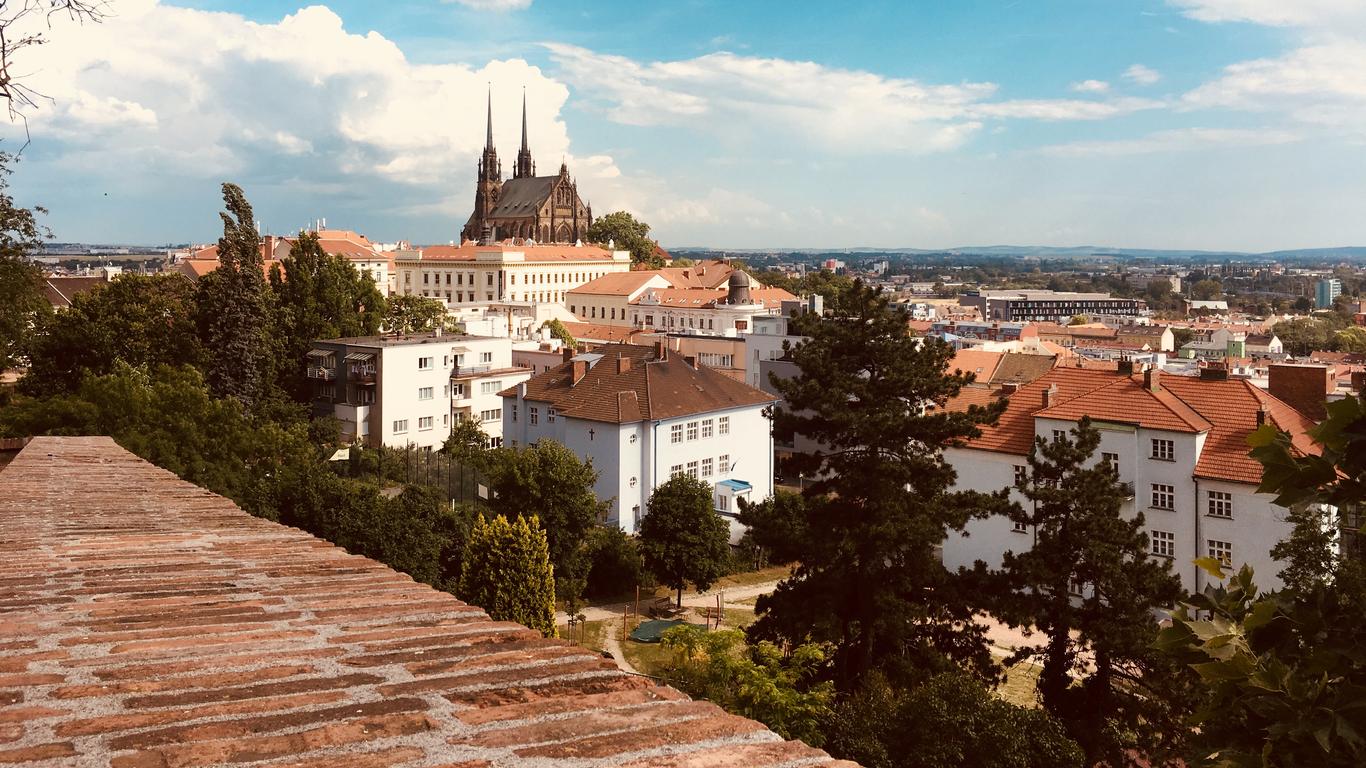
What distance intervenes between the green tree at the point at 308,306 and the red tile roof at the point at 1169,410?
35.8 metres

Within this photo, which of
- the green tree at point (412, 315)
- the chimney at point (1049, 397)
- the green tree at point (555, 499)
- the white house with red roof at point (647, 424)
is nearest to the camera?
the green tree at point (555, 499)

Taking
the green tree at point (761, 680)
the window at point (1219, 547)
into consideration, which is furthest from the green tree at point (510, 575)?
the window at point (1219, 547)

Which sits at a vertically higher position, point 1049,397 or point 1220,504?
point 1049,397

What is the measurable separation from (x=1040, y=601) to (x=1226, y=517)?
39.6ft

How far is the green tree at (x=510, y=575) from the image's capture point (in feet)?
88.2

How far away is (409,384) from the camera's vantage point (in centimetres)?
5197

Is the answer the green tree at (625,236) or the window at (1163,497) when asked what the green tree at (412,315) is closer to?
the window at (1163,497)

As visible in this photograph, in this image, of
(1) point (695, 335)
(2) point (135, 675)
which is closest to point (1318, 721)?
(2) point (135, 675)

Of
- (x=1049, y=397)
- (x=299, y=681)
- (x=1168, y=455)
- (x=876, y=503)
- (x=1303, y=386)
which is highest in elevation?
(x=299, y=681)

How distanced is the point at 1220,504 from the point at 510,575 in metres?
20.4

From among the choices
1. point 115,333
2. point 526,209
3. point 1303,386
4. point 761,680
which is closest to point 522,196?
point 526,209

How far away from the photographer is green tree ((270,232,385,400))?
55.8m

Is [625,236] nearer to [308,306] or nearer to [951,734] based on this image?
[308,306]

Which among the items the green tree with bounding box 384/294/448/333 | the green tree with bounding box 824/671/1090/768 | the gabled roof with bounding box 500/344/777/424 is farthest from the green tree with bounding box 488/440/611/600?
the green tree with bounding box 384/294/448/333
